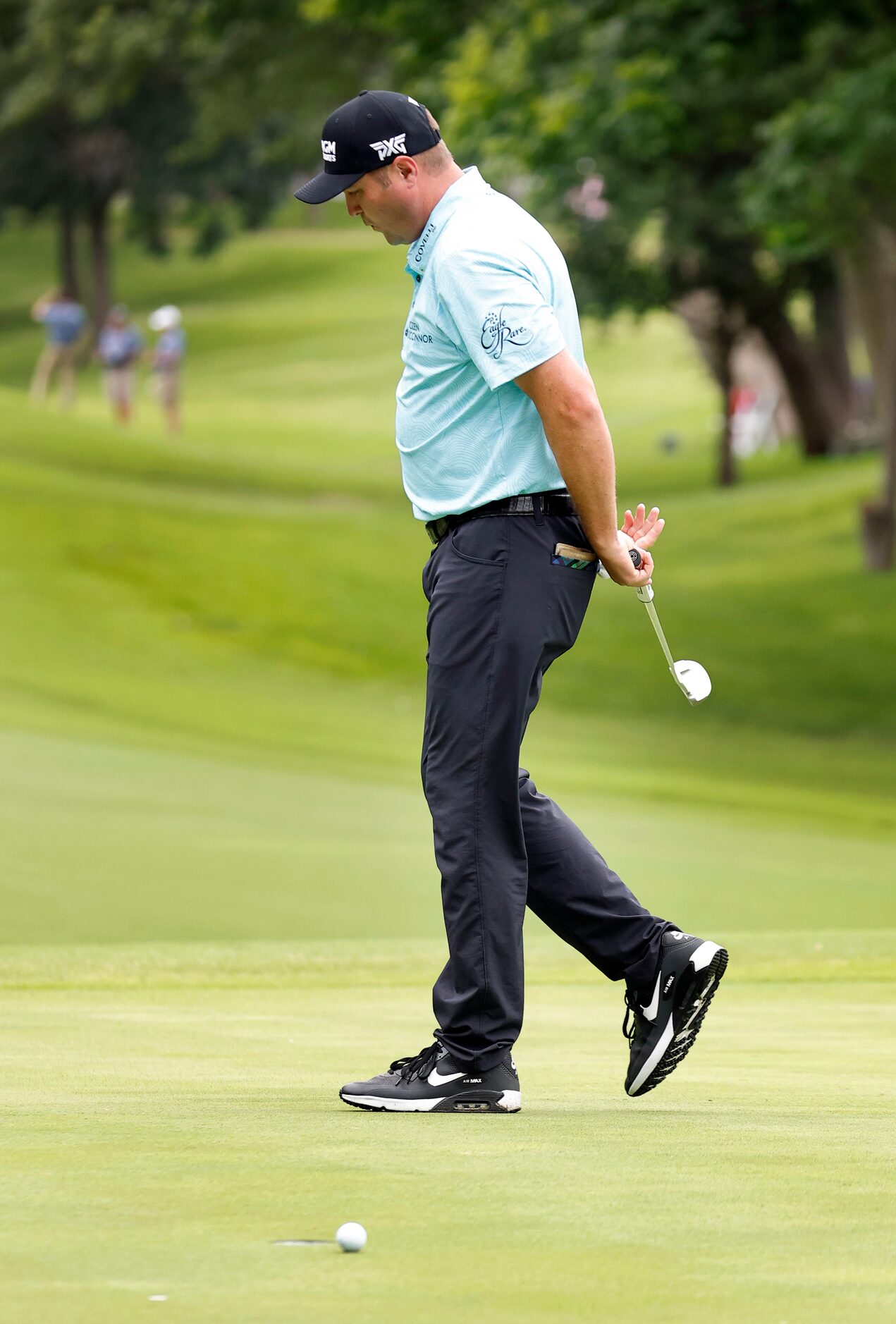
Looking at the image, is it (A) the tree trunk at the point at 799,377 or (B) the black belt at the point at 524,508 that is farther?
(A) the tree trunk at the point at 799,377

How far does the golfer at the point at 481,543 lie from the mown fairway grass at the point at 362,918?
0.75 feet

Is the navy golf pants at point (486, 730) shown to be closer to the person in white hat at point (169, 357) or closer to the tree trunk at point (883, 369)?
the tree trunk at point (883, 369)

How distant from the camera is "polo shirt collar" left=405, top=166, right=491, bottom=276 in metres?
4.49

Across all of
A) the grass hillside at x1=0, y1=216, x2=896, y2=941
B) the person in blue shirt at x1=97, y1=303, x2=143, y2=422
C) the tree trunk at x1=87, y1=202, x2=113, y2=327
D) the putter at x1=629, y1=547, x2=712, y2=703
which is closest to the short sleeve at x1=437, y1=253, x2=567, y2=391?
the putter at x1=629, y1=547, x2=712, y2=703

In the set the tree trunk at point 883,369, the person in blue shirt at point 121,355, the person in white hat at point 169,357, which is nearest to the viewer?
the tree trunk at point 883,369

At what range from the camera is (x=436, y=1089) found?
4391mm

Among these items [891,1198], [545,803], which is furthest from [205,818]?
[891,1198]

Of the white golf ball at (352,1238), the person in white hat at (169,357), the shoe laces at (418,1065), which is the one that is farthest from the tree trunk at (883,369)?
the white golf ball at (352,1238)

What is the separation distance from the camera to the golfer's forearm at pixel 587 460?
4.32 m

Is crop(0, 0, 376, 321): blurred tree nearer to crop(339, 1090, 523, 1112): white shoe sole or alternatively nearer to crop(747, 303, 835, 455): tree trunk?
crop(747, 303, 835, 455): tree trunk

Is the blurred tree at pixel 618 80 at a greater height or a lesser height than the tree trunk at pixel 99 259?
lesser

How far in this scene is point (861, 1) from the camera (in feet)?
61.1

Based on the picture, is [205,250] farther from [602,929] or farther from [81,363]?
[602,929]

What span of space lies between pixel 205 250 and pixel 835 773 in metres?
49.7
